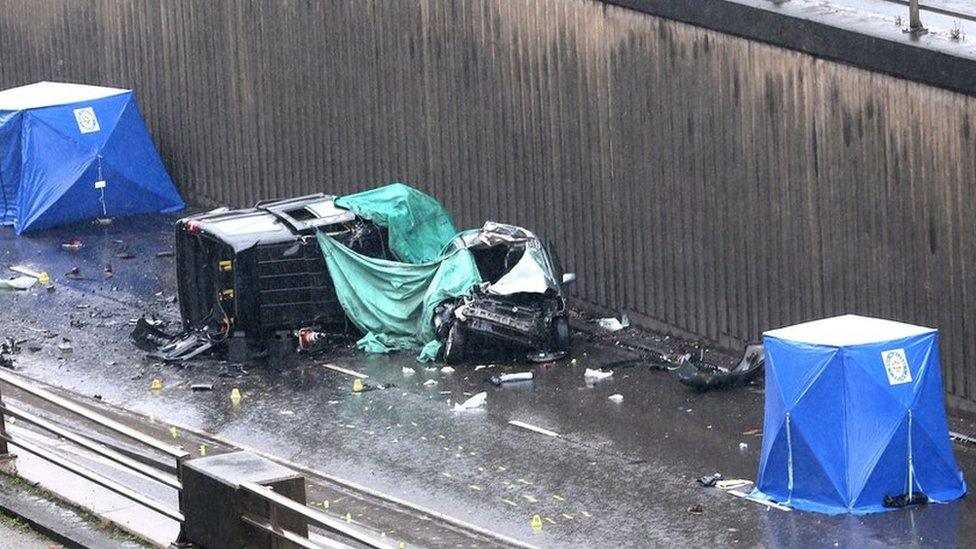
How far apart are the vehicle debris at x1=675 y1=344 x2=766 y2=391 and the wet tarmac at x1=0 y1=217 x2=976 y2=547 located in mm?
133

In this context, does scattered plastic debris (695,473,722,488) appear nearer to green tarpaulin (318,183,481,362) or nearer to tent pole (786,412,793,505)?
tent pole (786,412,793,505)

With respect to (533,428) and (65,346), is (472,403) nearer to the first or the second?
(533,428)

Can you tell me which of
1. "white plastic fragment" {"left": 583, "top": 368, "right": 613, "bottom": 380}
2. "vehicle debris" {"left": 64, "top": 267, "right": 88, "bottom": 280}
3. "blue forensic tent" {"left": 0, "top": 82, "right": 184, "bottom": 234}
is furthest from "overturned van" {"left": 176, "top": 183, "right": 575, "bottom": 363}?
"blue forensic tent" {"left": 0, "top": 82, "right": 184, "bottom": 234}

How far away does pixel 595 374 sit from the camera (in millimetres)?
18422

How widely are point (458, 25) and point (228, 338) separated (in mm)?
5409

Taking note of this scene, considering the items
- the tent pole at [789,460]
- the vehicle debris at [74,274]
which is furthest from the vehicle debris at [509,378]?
the vehicle debris at [74,274]

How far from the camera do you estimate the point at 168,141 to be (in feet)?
93.0

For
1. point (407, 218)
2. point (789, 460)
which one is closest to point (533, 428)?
point (789, 460)

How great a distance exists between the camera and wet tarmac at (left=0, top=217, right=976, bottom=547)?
45.2 feet

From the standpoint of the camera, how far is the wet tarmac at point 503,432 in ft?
45.2

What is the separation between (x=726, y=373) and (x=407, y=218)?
4.89 meters

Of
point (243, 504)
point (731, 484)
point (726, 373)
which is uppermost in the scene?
point (243, 504)

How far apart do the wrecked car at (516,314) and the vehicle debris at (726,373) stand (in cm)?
170

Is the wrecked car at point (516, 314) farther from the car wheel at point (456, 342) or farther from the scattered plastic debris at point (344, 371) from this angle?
the scattered plastic debris at point (344, 371)
